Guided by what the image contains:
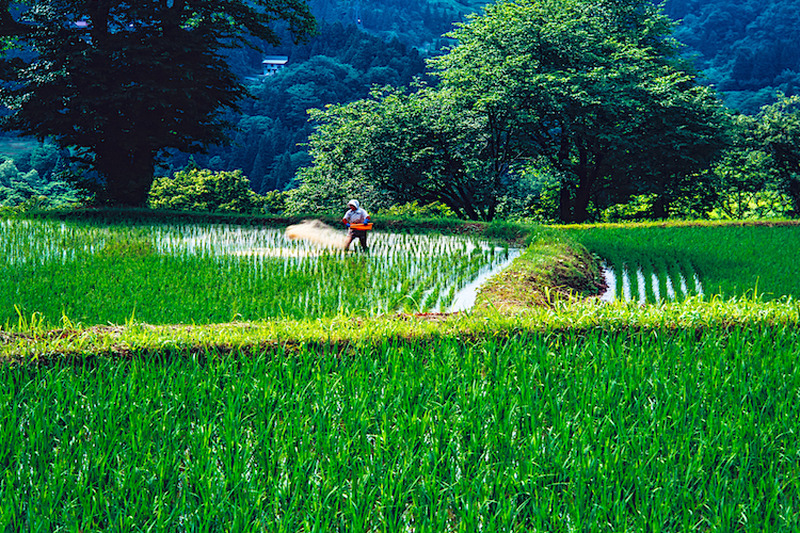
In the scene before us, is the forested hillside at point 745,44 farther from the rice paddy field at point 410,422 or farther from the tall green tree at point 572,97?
the rice paddy field at point 410,422

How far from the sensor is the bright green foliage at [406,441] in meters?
2.18

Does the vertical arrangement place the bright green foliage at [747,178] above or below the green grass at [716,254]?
above

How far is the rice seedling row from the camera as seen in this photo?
5.29 meters

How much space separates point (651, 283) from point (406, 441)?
6.66m

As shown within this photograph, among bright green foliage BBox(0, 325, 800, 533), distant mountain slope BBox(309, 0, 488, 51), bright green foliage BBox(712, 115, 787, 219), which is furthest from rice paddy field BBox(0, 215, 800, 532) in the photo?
distant mountain slope BBox(309, 0, 488, 51)

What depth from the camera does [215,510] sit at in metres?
2.10

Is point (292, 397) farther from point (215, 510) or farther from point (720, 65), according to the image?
point (720, 65)

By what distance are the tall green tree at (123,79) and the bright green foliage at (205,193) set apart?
1221 cm

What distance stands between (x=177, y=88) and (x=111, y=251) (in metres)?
6.89

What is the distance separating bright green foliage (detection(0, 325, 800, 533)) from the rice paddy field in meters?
0.01

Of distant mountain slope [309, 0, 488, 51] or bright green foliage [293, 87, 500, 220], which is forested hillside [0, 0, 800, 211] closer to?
distant mountain slope [309, 0, 488, 51]

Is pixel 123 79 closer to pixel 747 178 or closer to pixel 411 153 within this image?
pixel 411 153

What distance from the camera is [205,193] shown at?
28938 mm

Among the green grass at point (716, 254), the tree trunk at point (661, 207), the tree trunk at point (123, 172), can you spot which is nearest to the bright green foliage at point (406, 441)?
the green grass at point (716, 254)
